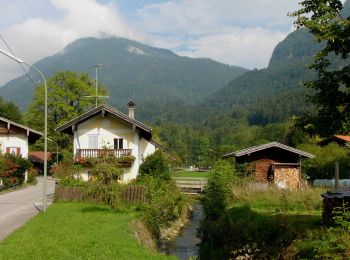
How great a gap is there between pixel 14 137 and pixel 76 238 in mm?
36820

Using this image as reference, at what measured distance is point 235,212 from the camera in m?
23.3

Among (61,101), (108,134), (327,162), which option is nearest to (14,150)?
(108,134)

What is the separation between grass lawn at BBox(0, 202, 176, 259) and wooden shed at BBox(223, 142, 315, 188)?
17827 mm

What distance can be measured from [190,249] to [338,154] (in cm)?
2517

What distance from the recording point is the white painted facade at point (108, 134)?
43656 mm

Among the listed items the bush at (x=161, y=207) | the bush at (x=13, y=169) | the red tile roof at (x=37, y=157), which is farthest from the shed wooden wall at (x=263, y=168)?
the red tile roof at (x=37, y=157)

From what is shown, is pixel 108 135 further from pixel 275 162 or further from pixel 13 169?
pixel 275 162

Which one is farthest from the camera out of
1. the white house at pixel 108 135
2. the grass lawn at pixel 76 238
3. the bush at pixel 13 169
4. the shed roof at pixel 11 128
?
the shed roof at pixel 11 128

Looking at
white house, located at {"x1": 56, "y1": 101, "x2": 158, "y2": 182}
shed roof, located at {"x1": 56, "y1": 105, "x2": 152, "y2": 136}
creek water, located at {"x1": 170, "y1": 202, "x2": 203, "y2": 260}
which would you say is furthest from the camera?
white house, located at {"x1": 56, "y1": 101, "x2": 158, "y2": 182}

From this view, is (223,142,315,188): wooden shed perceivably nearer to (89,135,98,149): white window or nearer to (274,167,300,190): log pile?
(274,167,300,190): log pile

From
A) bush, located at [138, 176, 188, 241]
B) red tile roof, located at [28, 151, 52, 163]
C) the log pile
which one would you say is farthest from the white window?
red tile roof, located at [28, 151, 52, 163]

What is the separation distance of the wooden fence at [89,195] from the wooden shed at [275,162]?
13.3 m

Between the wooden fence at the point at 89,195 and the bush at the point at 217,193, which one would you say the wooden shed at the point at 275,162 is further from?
the wooden fence at the point at 89,195

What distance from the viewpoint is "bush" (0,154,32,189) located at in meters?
44.5
